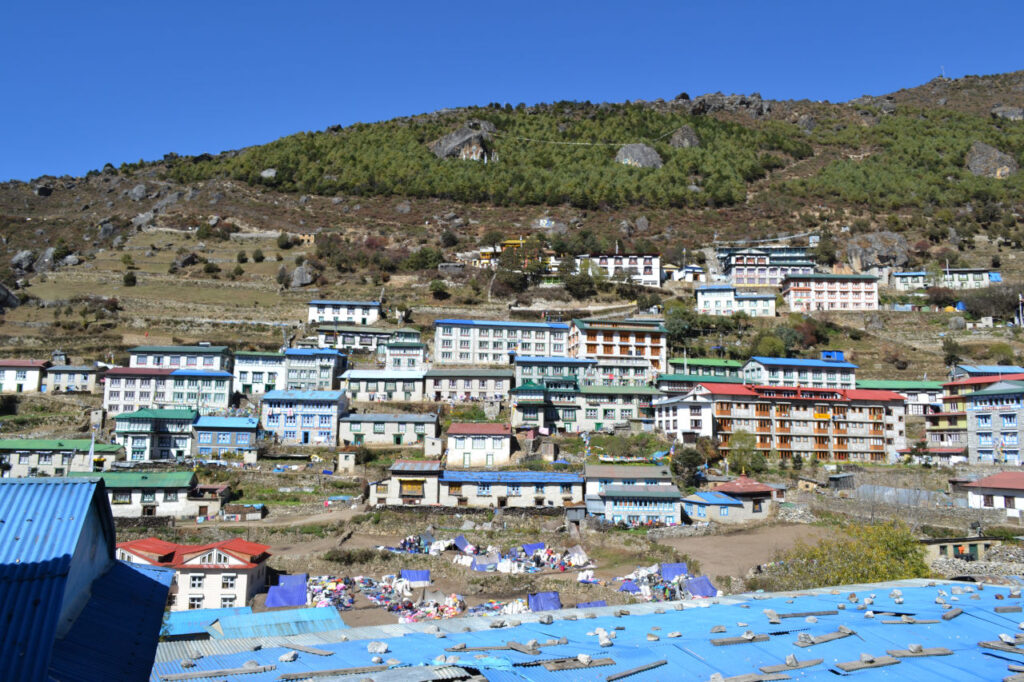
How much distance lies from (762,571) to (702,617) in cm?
1633

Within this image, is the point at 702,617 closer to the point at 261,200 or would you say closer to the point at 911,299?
the point at 911,299

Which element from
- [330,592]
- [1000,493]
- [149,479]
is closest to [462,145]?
[149,479]

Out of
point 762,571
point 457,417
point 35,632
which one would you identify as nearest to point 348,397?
point 457,417

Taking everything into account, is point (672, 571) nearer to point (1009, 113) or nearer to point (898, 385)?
point (898, 385)

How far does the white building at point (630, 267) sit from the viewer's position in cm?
8738

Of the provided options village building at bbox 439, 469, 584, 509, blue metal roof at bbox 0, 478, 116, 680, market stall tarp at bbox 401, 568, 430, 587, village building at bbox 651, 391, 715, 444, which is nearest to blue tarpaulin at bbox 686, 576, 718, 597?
market stall tarp at bbox 401, 568, 430, 587

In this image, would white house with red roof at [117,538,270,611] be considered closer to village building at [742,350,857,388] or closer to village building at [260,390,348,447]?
village building at [260,390,348,447]

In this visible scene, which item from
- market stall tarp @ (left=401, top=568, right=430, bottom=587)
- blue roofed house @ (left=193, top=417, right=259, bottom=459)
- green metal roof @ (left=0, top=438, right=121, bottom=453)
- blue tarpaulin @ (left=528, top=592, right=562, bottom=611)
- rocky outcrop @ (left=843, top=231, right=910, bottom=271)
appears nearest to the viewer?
blue tarpaulin @ (left=528, top=592, right=562, bottom=611)

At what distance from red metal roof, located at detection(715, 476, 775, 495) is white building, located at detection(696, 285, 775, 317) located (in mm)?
36446

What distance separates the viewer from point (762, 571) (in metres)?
31.5

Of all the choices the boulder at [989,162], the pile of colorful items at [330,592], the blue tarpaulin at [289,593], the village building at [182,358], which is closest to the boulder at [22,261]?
the village building at [182,358]

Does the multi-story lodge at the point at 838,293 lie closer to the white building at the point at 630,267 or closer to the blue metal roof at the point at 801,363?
the white building at the point at 630,267

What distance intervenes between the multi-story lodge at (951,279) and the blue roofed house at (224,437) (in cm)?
7649

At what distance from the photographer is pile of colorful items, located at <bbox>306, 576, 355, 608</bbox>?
1174 inches
